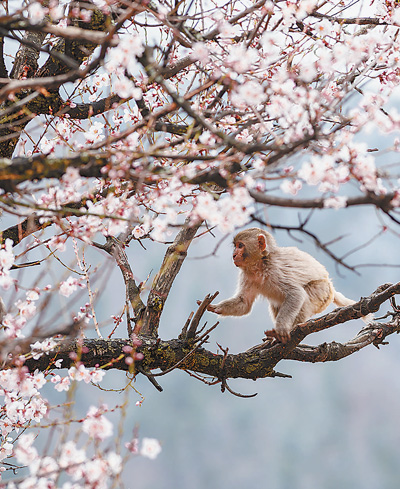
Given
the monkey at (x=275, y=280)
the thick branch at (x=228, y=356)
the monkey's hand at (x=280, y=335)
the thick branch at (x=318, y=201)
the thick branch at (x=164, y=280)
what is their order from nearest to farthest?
the thick branch at (x=318, y=201)
the thick branch at (x=228, y=356)
the monkey's hand at (x=280, y=335)
the thick branch at (x=164, y=280)
the monkey at (x=275, y=280)

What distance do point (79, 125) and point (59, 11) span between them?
2016 mm

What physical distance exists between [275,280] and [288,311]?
1.25 feet

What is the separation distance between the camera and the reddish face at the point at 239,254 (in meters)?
4.70

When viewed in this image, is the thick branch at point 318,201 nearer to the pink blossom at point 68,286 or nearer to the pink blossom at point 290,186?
the pink blossom at point 290,186

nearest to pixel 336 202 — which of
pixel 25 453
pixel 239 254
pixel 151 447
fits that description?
pixel 151 447

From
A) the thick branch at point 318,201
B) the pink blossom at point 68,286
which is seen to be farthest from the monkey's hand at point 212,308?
the thick branch at point 318,201

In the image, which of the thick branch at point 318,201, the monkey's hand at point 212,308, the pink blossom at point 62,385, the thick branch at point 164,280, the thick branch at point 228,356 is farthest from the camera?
the monkey's hand at point 212,308

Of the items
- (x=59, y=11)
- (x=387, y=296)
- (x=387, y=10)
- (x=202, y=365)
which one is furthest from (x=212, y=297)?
(x=387, y=10)

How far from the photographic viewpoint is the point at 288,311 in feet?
14.6

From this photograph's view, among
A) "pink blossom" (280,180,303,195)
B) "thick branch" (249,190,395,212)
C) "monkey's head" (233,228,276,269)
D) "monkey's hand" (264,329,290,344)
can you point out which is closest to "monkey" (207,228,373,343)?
"monkey's head" (233,228,276,269)

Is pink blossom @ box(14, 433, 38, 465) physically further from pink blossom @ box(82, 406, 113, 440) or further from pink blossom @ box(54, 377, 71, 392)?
pink blossom @ box(54, 377, 71, 392)

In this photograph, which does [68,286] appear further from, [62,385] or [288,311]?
[288,311]

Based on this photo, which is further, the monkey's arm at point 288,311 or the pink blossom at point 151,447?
the monkey's arm at point 288,311

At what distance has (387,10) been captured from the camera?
465 centimetres
